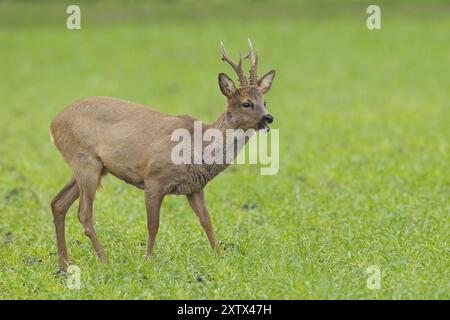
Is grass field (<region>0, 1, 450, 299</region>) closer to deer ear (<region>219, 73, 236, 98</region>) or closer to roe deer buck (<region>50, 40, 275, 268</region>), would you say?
roe deer buck (<region>50, 40, 275, 268</region>)

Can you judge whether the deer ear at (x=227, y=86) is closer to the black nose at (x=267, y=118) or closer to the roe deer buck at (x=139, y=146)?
the roe deer buck at (x=139, y=146)

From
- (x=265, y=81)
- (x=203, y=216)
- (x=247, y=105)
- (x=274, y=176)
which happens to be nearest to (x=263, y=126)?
(x=247, y=105)

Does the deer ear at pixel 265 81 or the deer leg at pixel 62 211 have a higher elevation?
the deer ear at pixel 265 81

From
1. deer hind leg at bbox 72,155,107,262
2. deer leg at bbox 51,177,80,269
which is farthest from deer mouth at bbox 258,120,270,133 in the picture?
deer leg at bbox 51,177,80,269

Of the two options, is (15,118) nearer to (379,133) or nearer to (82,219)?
(379,133)

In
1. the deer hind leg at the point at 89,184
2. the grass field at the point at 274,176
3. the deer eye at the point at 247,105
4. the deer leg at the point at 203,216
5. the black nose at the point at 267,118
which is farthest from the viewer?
the deer leg at the point at 203,216

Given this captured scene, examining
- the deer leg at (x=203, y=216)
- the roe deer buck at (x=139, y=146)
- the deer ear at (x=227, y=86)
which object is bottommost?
the deer leg at (x=203, y=216)

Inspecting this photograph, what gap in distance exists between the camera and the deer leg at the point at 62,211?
7.20 m

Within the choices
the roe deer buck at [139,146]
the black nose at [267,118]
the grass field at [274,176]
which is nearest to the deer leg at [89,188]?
the roe deer buck at [139,146]

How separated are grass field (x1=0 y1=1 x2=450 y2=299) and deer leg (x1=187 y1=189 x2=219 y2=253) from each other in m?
0.14
